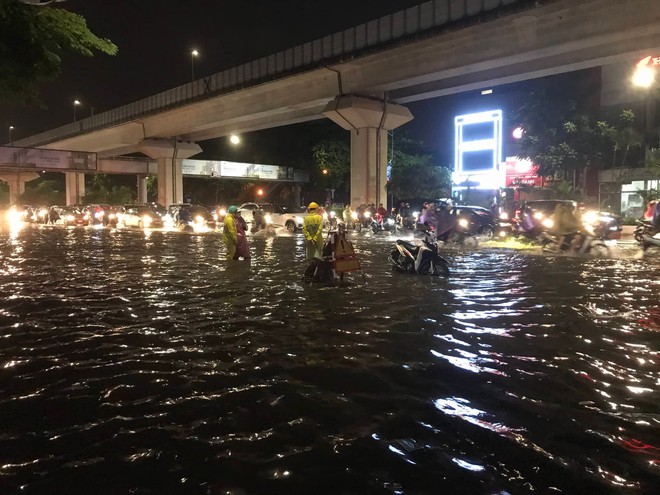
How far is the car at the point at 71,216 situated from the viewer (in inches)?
1491

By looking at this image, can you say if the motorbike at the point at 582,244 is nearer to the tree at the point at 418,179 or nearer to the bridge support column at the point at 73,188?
the tree at the point at 418,179

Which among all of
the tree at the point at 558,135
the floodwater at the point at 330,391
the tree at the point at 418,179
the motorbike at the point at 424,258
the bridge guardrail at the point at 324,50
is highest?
the bridge guardrail at the point at 324,50

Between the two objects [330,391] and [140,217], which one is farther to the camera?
[140,217]

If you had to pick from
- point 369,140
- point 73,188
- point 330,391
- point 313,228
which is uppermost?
point 369,140

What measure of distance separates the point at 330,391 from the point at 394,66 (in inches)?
911

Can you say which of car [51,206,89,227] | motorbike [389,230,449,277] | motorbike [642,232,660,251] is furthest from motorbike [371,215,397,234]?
car [51,206,89,227]

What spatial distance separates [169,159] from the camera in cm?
4594

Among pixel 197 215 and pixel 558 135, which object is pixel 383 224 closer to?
pixel 197 215

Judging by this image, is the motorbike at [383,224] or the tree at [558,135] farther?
the tree at [558,135]

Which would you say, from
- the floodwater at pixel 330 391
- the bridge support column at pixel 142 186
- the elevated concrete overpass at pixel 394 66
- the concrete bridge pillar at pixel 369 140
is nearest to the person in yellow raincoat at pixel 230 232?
the floodwater at pixel 330 391

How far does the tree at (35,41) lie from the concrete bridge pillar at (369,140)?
18.6 m

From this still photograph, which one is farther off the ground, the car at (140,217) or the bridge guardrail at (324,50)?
the bridge guardrail at (324,50)

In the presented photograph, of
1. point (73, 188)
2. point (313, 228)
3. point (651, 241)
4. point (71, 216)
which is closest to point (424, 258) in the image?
point (313, 228)

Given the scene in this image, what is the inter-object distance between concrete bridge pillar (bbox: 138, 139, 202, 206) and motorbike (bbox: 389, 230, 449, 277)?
122 feet
